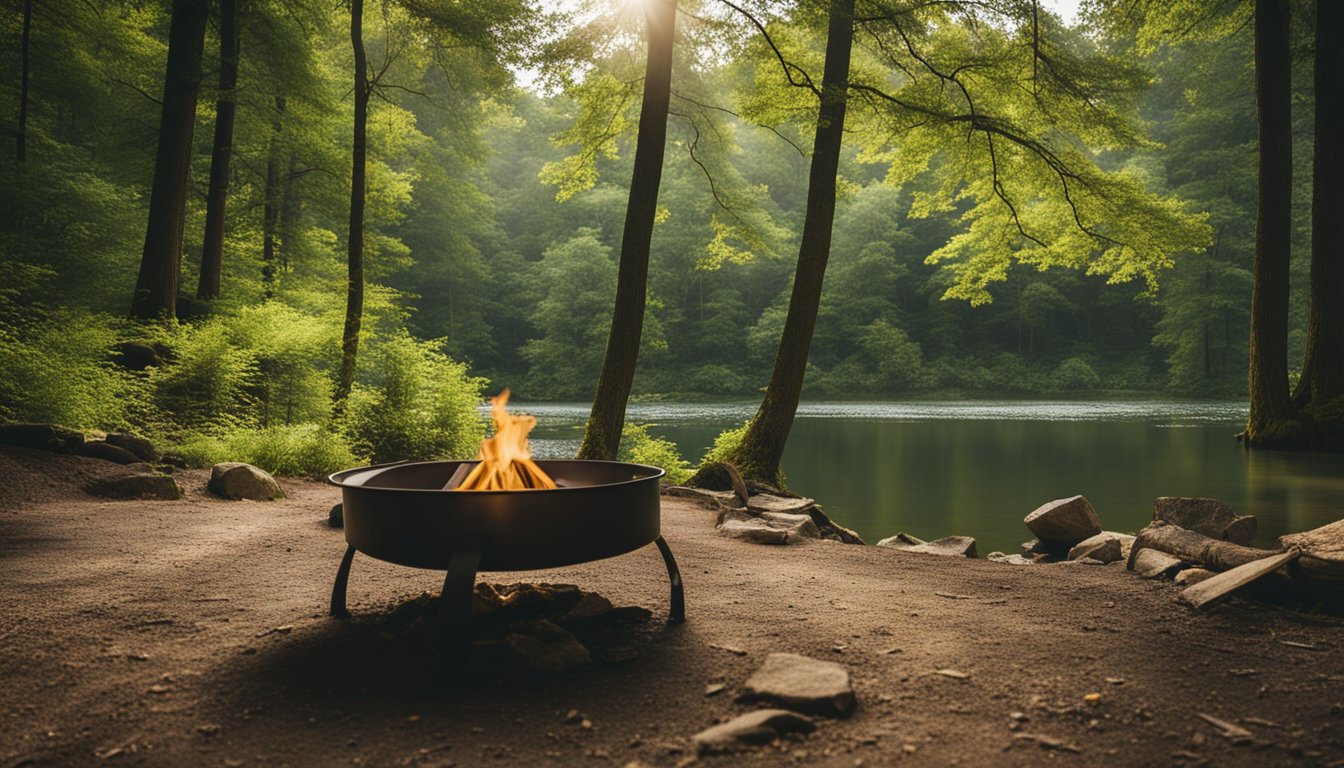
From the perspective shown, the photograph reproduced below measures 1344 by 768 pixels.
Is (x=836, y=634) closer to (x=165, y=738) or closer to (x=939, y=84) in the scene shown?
(x=165, y=738)

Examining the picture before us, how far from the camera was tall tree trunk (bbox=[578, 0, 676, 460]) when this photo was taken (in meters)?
7.89

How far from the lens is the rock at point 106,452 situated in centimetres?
681

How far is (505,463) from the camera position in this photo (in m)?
3.12

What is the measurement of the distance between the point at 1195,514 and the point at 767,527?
2975 mm

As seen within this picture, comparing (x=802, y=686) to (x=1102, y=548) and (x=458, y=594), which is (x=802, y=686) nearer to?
(x=458, y=594)

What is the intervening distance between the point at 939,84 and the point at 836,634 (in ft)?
27.0

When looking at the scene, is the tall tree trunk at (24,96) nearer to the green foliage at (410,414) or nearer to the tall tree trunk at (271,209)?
the tall tree trunk at (271,209)

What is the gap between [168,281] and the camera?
1088cm

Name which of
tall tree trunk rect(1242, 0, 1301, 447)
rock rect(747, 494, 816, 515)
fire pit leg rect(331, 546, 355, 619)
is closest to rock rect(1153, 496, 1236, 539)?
rock rect(747, 494, 816, 515)

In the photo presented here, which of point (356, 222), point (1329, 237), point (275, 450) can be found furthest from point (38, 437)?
point (1329, 237)

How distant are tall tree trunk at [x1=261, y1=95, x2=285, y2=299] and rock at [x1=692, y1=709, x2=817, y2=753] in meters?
16.6

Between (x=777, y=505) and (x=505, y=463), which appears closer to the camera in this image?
(x=505, y=463)

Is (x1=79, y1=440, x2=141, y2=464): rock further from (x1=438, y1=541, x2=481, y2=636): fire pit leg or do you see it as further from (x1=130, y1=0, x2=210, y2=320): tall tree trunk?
(x1=438, y1=541, x2=481, y2=636): fire pit leg

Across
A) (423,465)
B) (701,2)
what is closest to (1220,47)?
(701,2)
